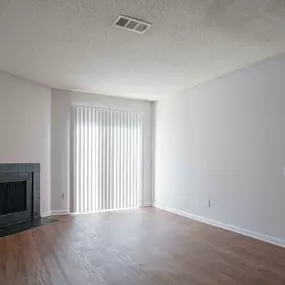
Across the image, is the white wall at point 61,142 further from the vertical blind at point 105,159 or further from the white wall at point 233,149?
the white wall at point 233,149

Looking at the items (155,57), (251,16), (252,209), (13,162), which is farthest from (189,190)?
(251,16)

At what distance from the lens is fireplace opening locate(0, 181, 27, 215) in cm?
484

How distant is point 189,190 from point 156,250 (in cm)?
219

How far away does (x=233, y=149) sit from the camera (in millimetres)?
4676

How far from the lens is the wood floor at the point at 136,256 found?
9.27 ft

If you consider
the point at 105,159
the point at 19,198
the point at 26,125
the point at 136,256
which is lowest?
the point at 136,256

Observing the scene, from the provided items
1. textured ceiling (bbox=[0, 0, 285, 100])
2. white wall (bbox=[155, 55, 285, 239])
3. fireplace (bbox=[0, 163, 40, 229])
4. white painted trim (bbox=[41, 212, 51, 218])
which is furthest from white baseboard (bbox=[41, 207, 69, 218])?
textured ceiling (bbox=[0, 0, 285, 100])

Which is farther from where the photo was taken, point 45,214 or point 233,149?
point 45,214

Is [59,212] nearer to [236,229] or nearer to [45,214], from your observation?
[45,214]

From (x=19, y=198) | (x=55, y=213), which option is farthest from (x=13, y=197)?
(x=55, y=213)

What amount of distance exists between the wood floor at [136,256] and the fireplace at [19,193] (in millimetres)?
588

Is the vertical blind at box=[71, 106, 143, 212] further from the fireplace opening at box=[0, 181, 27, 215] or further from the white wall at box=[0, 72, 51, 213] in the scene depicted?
the fireplace opening at box=[0, 181, 27, 215]

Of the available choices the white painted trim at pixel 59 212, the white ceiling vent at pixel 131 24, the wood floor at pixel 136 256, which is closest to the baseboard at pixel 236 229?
the wood floor at pixel 136 256

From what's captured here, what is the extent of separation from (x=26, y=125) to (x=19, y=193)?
1177 millimetres
